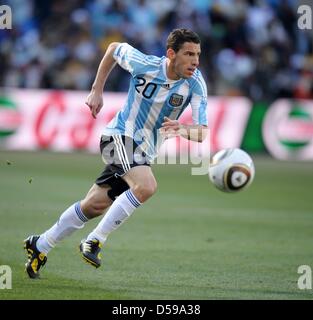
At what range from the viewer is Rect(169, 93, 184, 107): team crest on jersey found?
7.62m

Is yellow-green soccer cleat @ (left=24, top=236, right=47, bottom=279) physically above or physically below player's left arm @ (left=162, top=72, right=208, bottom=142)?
below

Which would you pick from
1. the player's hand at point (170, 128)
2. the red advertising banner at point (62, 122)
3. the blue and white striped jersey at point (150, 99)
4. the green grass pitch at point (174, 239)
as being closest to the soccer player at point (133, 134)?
the blue and white striped jersey at point (150, 99)

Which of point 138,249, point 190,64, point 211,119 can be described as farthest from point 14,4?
point 190,64

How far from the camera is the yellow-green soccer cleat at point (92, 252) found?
7184mm

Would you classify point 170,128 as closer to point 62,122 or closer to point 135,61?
point 135,61

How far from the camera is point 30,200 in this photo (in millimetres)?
13203

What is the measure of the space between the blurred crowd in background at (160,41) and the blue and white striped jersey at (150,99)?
43.5 ft

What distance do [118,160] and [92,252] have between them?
2.83ft

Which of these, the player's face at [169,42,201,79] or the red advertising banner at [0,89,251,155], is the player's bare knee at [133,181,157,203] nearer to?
the player's face at [169,42,201,79]

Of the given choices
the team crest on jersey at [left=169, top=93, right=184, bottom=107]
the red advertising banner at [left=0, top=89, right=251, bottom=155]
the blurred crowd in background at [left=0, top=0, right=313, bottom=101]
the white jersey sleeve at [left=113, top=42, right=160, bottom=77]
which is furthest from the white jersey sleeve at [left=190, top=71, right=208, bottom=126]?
the blurred crowd in background at [left=0, top=0, right=313, bottom=101]

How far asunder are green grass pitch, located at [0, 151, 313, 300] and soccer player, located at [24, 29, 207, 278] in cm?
39

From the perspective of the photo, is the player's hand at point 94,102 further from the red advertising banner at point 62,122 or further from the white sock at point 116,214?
the red advertising banner at point 62,122

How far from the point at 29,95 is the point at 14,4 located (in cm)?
276

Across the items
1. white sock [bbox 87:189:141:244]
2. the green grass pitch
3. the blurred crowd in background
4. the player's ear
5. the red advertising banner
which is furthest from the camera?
the blurred crowd in background
